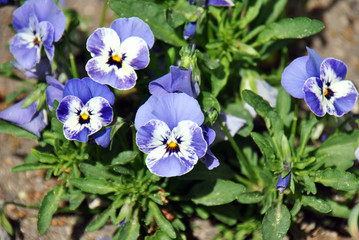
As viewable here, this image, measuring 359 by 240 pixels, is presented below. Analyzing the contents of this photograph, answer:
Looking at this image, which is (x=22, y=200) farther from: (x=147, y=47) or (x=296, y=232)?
(x=296, y=232)

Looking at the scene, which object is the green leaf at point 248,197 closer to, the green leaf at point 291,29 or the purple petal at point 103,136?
the purple petal at point 103,136

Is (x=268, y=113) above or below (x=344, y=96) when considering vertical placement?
below

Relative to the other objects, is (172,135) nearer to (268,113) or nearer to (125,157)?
(125,157)

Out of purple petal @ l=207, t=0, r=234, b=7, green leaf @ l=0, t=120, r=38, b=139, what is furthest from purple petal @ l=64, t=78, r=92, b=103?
purple petal @ l=207, t=0, r=234, b=7

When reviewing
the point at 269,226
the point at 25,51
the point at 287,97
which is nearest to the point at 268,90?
the point at 287,97

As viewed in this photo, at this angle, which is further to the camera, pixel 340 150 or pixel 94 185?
pixel 340 150

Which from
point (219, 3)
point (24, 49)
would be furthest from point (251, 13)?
point (24, 49)
